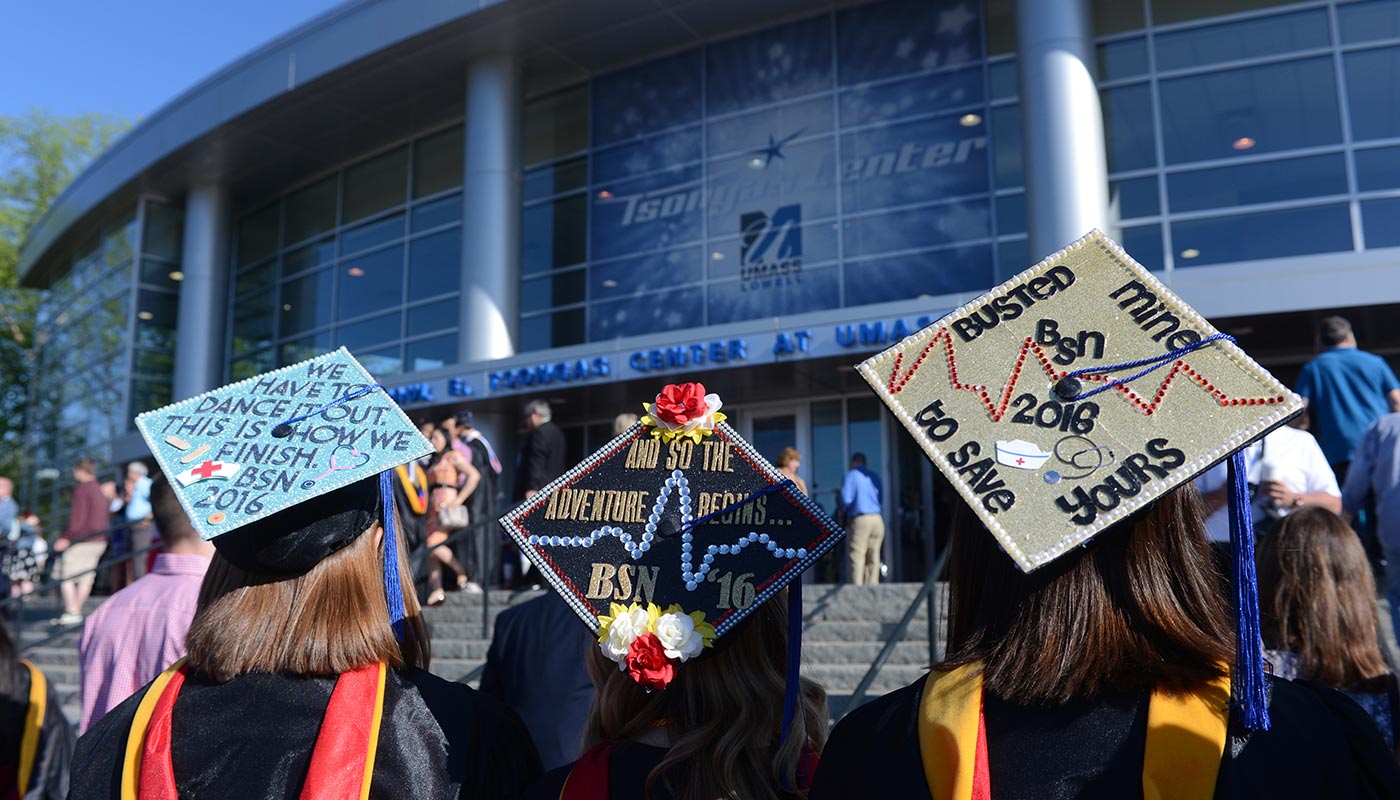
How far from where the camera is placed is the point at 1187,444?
5.52 ft

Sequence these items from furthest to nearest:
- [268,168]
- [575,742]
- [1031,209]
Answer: [268,168] < [1031,209] < [575,742]

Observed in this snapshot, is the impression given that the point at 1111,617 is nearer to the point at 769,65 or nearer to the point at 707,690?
the point at 707,690

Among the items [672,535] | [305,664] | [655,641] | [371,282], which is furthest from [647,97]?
[655,641]

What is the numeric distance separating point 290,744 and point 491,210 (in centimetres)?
1449

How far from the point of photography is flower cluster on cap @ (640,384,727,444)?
230 cm

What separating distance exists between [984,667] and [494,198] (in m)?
15.2

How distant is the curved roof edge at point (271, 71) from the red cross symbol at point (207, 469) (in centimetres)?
1388

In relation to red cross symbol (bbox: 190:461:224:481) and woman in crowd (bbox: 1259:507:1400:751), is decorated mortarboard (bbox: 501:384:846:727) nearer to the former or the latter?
red cross symbol (bbox: 190:461:224:481)

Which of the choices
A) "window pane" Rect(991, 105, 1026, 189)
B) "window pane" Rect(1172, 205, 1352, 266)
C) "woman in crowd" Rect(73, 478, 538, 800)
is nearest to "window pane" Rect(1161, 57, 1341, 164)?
"window pane" Rect(1172, 205, 1352, 266)

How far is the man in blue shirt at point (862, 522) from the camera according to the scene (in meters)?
11.4

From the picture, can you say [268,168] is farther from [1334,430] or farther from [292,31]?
[1334,430]

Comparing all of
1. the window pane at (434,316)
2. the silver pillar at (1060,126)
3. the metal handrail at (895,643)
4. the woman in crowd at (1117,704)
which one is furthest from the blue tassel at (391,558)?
the window pane at (434,316)

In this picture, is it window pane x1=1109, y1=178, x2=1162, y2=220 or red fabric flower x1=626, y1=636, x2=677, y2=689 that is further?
window pane x1=1109, y1=178, x2=1162, y2=220

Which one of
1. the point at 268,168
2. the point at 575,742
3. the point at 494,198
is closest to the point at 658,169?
the point at 494,198
